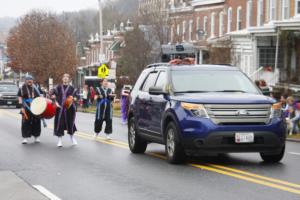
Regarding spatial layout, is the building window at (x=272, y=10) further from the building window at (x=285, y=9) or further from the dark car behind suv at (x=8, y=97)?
the dark car behind suv at (x=8, y=97)

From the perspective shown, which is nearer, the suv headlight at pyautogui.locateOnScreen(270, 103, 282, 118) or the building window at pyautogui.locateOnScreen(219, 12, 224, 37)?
the suv headlight at pyautogui.locateOnScreen(270, 103, 282, 118)

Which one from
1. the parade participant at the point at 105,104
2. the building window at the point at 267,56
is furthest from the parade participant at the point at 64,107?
the building window at the point at 267,56

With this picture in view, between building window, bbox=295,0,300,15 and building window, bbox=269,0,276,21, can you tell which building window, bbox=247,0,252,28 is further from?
building window, bbox=295,0,300,15

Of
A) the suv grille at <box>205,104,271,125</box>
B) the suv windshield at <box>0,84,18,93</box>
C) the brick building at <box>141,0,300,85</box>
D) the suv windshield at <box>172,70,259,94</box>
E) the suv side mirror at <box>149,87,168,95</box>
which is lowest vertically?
the suv windshield at <box>0,84,18,93</box>

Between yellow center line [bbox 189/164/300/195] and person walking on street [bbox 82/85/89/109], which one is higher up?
yellow center line [bbox 189/164/300/195]

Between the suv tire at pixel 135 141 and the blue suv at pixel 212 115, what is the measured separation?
43.5 inches

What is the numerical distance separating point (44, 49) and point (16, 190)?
69.6m

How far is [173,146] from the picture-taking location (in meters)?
13.4

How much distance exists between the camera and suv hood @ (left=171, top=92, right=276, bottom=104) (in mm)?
13023

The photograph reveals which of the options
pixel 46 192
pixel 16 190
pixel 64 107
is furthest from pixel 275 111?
pixel 64 107

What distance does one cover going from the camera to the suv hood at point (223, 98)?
42.7ft

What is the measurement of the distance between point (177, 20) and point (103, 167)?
4358cm

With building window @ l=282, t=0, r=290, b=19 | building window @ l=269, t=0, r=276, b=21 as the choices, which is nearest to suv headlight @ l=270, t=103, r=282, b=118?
building window @ l=282, t=0, r=290, b=19

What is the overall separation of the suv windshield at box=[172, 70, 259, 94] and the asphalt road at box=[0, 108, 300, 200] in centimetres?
134
